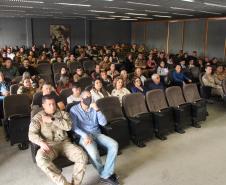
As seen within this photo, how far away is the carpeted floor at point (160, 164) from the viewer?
3684 mm

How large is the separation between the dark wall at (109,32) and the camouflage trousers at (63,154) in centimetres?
1468

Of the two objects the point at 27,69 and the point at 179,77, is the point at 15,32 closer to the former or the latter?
the point at 27,69

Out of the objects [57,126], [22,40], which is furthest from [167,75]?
[22,40]

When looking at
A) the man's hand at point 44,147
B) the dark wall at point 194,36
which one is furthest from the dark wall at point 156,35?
the man's hand at point 44,147

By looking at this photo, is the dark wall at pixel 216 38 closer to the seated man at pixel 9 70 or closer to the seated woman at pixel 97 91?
the seated woman at pixel 97 91

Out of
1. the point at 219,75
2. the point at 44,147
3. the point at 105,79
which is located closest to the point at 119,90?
the point at 105,79

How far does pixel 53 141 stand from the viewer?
3.51 meters

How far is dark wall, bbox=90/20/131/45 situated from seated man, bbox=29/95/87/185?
47.5 feet

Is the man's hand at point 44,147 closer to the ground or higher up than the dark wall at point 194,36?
closer to the ground

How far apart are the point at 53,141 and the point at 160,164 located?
1.63 m

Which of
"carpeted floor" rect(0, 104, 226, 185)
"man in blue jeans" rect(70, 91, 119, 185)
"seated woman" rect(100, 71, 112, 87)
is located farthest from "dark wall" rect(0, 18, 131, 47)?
"man in blue jeans" rect(70, 91, 119, 185)

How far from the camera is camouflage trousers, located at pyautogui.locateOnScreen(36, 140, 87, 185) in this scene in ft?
10.4

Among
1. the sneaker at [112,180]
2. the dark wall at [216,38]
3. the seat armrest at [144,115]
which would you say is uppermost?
the dark wall at [216,38]

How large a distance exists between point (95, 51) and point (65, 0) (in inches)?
271
